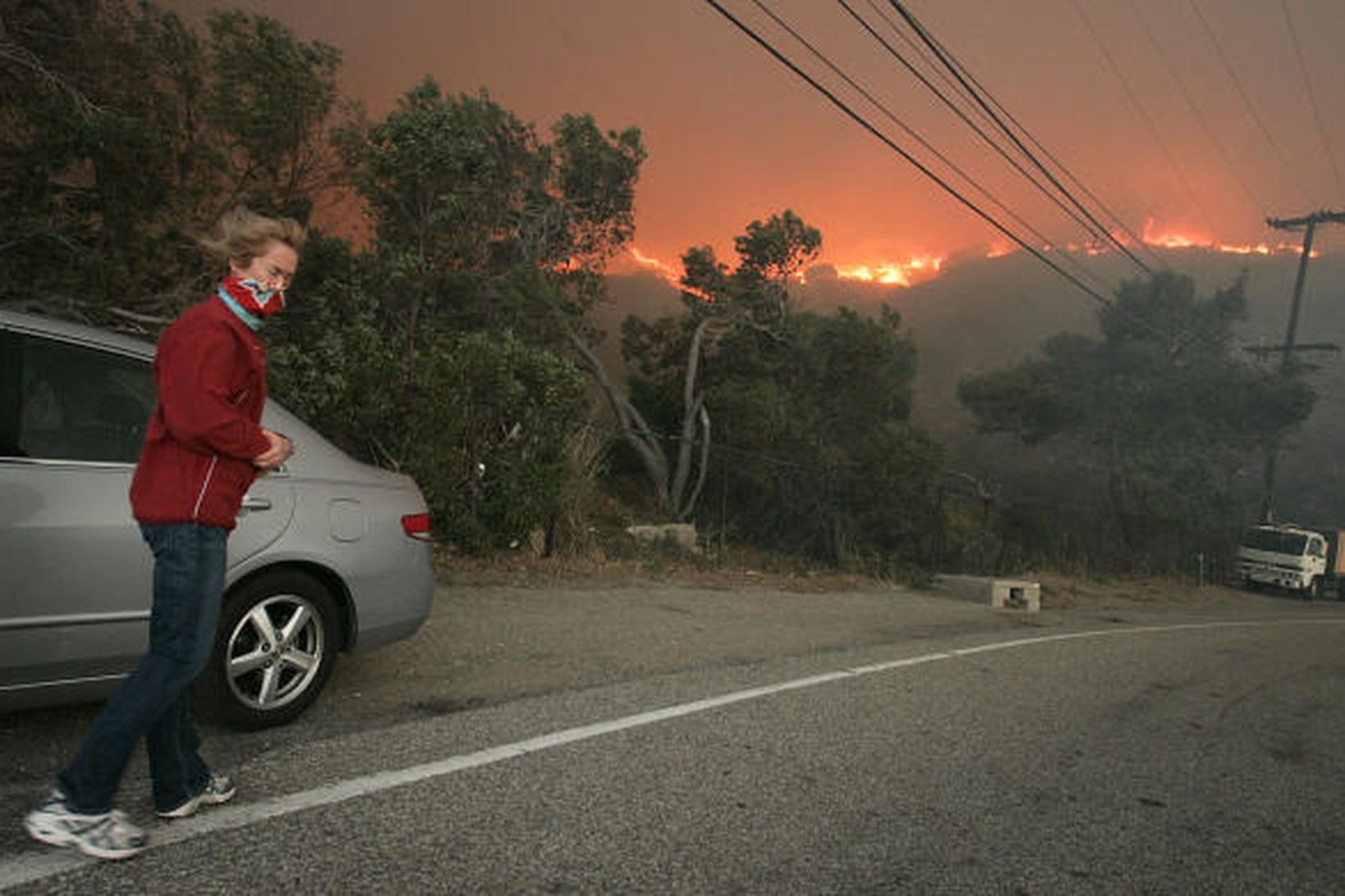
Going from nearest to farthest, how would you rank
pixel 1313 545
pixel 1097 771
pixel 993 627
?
1. pixel 1097 771
2. pixel 993 627
3. pixel 1313 545

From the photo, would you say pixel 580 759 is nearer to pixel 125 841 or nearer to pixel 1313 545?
pixel 125 841

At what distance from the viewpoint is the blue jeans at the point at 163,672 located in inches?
92.4

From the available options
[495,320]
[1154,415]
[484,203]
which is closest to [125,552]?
[495,320]

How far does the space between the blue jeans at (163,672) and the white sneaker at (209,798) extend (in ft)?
0.27

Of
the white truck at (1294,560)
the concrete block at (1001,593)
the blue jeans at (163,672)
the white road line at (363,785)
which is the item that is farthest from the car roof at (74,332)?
the white truck at (1294,560)

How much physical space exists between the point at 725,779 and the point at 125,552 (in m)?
2.54

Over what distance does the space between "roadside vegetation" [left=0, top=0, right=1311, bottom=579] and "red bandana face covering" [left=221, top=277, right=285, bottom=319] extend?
197 millimetres

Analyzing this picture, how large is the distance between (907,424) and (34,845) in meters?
20.2

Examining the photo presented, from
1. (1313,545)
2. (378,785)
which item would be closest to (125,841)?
(378,785)

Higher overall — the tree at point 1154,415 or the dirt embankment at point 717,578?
the tree at point 1154,415

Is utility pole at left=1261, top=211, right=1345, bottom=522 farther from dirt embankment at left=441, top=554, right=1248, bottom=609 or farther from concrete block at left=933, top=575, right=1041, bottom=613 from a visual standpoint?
concrete block at left=933, top=575, right=1041, bottom=613

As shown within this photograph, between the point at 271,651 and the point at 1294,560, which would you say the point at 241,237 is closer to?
the point at 271,651

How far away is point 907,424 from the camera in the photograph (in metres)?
21.0

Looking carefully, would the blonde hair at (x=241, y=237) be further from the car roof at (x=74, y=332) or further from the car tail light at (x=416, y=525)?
the car tail light at (x=416, y=525)
